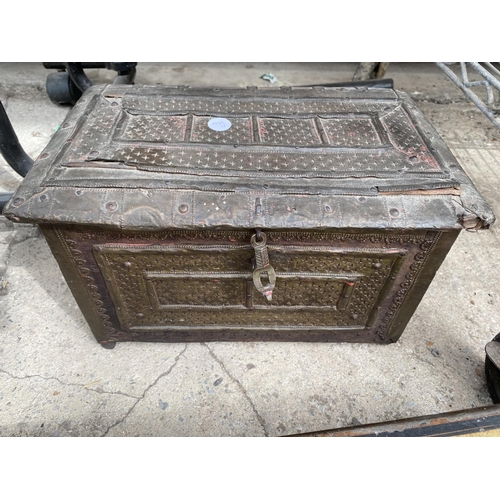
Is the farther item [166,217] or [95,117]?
[95,117]

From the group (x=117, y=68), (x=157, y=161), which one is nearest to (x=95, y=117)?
(x=157, y=161)

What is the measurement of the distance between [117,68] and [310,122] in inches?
90.8

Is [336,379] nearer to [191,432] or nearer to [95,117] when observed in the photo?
[191,432]

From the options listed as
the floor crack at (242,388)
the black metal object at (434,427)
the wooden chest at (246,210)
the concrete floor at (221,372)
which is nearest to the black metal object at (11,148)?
the concrete floor at (221,372)

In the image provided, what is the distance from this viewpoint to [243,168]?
4.75ft

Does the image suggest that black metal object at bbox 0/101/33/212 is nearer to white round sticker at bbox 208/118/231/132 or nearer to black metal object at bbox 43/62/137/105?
black metal object at bbox 43/62/137/105

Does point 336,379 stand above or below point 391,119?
below

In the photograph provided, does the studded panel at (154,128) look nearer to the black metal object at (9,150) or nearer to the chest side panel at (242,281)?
the chest side panel at (242,281)

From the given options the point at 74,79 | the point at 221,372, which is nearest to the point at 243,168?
the point at 221,372

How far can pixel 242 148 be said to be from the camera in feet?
5.07

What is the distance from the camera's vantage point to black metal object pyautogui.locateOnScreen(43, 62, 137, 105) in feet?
10.3

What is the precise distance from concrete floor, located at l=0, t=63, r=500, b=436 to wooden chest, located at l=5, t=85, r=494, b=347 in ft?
0.42

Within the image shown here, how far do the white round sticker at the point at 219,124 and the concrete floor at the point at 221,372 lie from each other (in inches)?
43.5

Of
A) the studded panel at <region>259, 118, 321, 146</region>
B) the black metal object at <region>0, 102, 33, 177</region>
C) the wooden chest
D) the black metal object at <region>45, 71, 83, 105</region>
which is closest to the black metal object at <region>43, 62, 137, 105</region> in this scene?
the black metal object at <region>45, 71, 83, 105</region>
